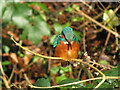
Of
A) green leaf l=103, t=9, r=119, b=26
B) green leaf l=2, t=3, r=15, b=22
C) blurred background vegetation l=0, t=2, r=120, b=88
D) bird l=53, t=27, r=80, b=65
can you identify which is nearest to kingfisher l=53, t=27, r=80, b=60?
bird l=53, t=27, r=80, b=65

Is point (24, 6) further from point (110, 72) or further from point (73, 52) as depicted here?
point (110, 72)

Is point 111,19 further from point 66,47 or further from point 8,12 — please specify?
point 8,12

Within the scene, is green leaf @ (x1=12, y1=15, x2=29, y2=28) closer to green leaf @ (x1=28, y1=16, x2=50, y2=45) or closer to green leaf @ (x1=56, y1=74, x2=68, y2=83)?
green leaf @ (x1=28, y1=16, x2=50, y2=45)

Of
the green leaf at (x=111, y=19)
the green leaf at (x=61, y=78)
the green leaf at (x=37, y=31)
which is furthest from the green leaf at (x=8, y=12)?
the green leaf at (x=111, y=19)

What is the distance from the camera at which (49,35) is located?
132 inches

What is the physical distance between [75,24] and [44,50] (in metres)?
0.91

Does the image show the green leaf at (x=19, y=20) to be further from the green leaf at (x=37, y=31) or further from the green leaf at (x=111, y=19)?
the green leaf at (x=111, y=19)

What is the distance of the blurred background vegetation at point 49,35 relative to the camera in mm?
2539

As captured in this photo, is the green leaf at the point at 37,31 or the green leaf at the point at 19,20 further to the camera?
the green leaf at the point at 37,31

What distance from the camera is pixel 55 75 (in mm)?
3199

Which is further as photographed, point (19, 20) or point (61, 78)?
point (61, 78)

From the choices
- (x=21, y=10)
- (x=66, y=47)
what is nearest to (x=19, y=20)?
(x=21, y=10)

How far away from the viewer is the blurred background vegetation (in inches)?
100.0

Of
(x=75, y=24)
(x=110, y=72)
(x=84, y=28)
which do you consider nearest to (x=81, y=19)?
(x=75, y=24)
